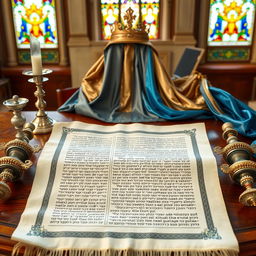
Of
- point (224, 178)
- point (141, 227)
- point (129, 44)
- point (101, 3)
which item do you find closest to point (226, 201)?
point (224, 178)

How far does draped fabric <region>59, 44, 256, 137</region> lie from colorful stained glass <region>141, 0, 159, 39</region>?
2.08 meters

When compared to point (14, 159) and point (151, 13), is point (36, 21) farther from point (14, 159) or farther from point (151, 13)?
point (14, 159)

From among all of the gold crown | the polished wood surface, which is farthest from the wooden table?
the polished wood surface

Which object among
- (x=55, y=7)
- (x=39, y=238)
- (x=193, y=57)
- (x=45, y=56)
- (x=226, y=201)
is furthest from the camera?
(x=45, y=56)

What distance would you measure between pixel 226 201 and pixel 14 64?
321 centimetres

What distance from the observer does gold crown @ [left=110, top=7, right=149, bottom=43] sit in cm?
125

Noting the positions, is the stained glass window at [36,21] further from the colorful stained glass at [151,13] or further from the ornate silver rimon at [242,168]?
the ornate silver rimon at [242,168]

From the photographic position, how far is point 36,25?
10.8 feet

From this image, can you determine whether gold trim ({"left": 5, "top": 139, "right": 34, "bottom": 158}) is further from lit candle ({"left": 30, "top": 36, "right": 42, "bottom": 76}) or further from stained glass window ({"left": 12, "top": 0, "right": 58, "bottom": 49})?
stained glass window ({"left": 12, "top": 0, "right": 58, "bottom": 49})

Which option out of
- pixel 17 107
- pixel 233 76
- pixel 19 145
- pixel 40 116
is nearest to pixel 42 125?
pixel 40 116

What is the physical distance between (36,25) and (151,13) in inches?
49.4

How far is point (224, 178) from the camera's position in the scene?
77 cm

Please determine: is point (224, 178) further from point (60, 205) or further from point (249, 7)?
point (249, 7)

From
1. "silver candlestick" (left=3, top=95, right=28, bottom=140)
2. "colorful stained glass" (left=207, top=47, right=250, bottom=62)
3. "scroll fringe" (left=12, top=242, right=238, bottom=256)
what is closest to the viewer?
"scroll fringe" (left=12, top=242, right=238, bottom=256)
